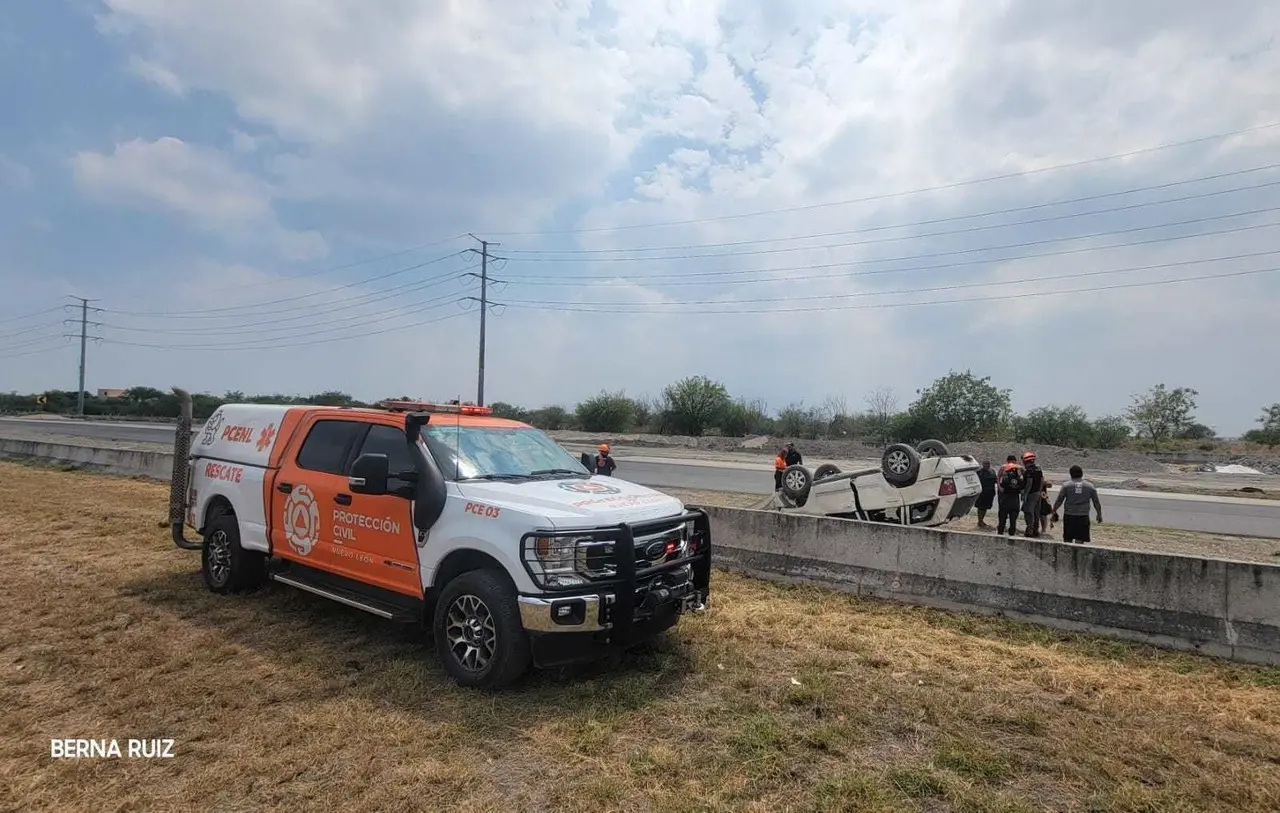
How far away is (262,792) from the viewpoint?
3.54 meters

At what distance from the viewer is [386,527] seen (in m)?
5.50

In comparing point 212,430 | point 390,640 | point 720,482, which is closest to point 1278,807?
point 390,640

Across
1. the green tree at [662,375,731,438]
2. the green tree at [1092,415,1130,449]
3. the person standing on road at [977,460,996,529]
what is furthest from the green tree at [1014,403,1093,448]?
the person standing on road at [977,460,996,529]

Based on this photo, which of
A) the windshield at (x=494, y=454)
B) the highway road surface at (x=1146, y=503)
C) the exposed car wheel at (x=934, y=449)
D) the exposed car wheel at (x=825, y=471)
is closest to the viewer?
the windshield at (x=494, y=454)

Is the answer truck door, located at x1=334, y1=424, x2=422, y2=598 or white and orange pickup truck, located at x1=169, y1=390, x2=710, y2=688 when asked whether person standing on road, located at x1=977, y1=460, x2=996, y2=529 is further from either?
truck door, located at x1=334, y1=424, x2=422, y2=598

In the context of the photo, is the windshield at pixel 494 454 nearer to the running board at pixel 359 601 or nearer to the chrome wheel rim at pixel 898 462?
the running board at pixel 359 601

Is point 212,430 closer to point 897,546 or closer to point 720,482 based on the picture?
point 897,546

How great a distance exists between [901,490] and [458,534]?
722 cm

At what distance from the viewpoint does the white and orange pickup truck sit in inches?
183

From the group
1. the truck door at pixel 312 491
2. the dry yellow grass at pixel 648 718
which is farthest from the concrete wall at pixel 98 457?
the dry yellow grass at pixel 648 718

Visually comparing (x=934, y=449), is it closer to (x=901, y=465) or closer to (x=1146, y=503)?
(x=901, y=465)

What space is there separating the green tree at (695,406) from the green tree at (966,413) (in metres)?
16.8

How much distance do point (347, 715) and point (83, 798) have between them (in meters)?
1.28

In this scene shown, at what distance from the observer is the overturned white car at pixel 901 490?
396 inches
